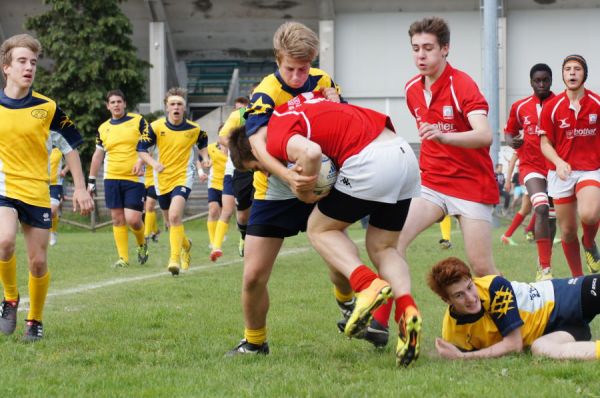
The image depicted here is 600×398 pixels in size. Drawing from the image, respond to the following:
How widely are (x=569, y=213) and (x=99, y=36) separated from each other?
1119 inches

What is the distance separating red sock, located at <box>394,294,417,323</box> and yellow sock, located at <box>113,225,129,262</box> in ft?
29.3

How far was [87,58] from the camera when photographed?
35000mm

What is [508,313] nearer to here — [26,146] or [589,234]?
[26,146]

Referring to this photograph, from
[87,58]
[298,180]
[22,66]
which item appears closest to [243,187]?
[22,66]

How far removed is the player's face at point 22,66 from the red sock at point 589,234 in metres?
5.58

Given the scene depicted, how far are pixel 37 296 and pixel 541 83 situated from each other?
6.33m

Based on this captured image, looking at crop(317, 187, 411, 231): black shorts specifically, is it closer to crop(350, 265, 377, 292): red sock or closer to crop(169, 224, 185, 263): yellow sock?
crop(350, 265, 377, 292): red sock

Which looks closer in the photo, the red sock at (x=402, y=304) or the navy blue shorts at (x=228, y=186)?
the red sock at (x=402, y=304)

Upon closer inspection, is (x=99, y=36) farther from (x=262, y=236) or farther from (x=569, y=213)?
(x=262, y=236)

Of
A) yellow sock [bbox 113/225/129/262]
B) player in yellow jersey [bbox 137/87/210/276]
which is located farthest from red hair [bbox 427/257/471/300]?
yellow sock [bbox 113/225/129/262]

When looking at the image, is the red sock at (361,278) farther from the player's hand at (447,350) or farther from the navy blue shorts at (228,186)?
the navy blue shorts at (228,186)

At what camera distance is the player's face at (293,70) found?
5.67 m

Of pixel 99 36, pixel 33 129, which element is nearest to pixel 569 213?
pixel 33 129

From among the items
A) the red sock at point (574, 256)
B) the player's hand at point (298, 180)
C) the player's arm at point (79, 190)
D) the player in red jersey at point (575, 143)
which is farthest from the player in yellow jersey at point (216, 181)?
the player's hand at point (298, 180)
